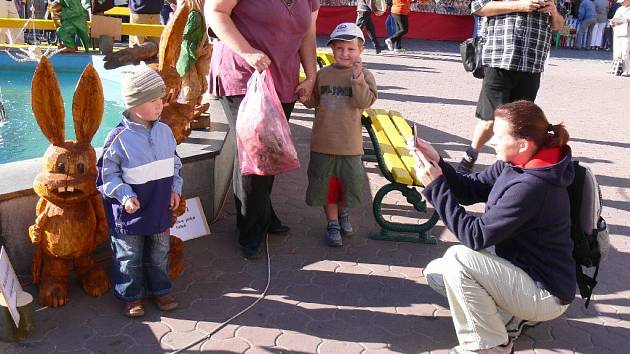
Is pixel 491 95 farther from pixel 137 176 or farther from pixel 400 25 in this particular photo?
pixel 400 25

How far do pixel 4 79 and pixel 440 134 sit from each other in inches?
224

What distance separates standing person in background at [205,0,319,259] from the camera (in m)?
3.52

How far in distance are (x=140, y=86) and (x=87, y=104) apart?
330mm

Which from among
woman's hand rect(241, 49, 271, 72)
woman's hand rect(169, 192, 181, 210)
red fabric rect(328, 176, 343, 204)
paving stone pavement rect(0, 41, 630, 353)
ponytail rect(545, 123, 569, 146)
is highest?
woman's hand rect(241, 49, 271, 72)

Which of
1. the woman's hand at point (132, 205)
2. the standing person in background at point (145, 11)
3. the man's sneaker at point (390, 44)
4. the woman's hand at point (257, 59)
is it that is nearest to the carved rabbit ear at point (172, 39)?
the woman's hand at point (257, 59)

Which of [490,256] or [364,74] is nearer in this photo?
[490,256]

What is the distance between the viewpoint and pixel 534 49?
489 cm

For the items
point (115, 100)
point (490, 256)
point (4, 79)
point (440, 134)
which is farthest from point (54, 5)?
point (490, 256)

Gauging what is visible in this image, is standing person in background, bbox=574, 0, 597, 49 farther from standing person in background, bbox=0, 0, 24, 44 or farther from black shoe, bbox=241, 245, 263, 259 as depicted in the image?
black shoe, bbox=241, 245, 263, 259

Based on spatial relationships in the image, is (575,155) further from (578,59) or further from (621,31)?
(578,59)

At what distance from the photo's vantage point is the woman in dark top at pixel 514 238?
8.98 ft

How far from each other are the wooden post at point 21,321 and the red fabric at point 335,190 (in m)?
1.98

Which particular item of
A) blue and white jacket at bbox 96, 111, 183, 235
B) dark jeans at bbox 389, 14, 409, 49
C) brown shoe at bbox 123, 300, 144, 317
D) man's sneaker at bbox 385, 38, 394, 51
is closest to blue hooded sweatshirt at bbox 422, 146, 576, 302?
blue and white jacket at bbox 96, 111, 183, 235

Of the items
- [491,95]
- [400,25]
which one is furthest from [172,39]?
[400,25]
